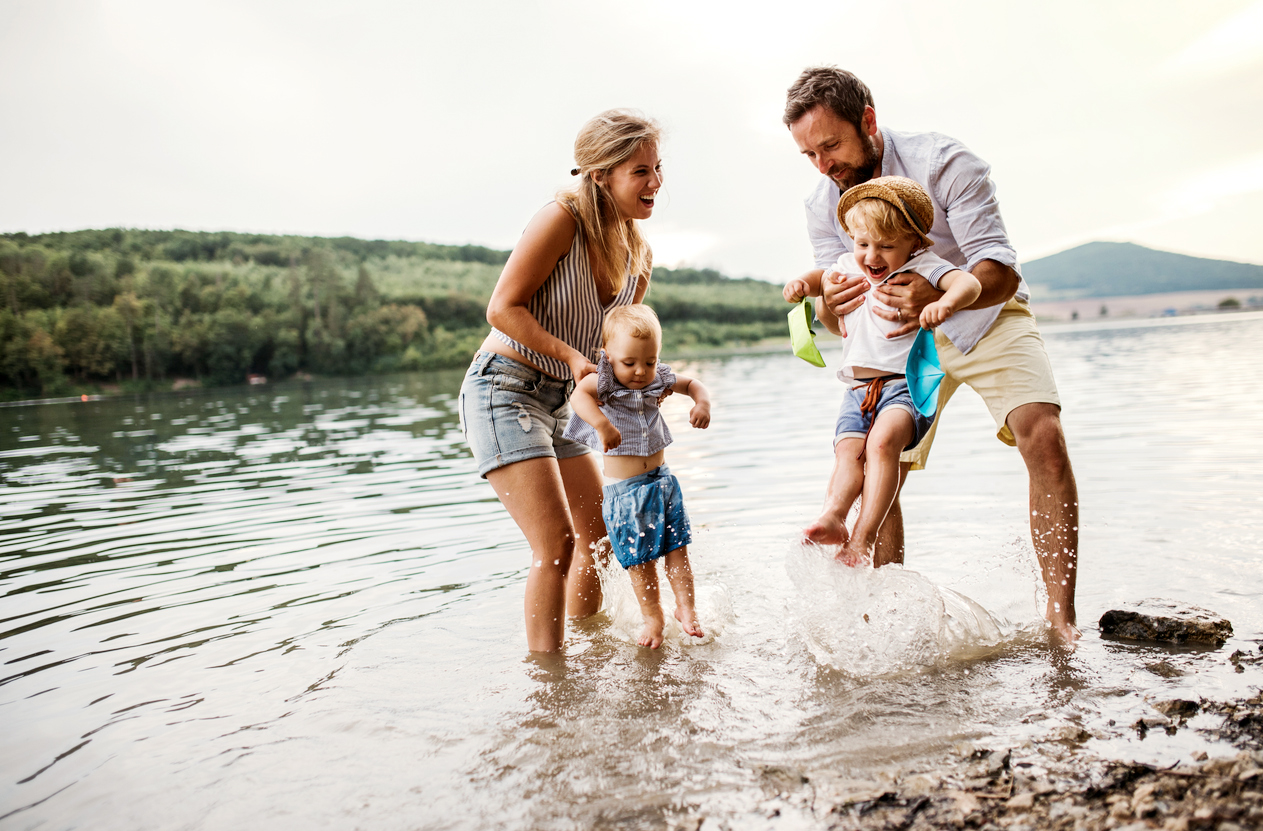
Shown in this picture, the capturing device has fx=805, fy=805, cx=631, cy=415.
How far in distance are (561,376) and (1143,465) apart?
6321mm

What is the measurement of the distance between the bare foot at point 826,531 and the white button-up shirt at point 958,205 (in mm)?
970

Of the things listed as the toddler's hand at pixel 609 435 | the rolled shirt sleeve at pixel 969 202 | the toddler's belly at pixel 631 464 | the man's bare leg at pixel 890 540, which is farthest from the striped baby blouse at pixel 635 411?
the rolled shirt sleeve at pixel 969 202

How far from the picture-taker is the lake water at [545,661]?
8.06 ft

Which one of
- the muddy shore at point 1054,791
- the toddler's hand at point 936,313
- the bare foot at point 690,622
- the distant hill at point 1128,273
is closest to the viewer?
the muddy shore at point 1054,791

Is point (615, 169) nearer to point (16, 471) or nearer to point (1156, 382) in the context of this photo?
point (16, 471)

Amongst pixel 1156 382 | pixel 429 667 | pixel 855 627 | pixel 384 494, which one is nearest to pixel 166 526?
pixel 384 494

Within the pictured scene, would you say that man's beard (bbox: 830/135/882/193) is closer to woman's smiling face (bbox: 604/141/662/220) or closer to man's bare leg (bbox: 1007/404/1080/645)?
woman's smiling face (bbox: 604/141/662/220)

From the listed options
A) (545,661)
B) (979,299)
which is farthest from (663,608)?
(979,299)

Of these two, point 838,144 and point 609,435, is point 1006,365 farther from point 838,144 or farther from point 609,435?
point 609,435

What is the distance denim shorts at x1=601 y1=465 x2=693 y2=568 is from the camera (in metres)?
3.45

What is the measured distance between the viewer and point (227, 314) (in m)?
64.6

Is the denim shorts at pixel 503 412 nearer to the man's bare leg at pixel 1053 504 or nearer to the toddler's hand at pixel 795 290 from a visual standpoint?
the toddler's hand at pixel 795 290

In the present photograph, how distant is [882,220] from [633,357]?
115 centimetres

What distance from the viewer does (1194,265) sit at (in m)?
161
